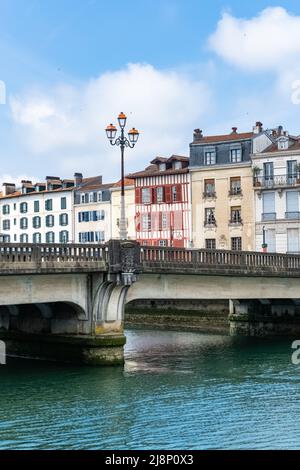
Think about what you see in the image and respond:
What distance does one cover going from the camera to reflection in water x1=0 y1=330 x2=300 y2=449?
23.3m

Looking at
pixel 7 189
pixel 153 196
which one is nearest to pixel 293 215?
pixel 153 196

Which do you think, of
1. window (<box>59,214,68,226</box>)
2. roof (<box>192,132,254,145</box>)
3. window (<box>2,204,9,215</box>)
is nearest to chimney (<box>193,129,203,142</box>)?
roof (<box>192,132,254,145</box>)

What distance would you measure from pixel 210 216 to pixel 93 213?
15.4 metres

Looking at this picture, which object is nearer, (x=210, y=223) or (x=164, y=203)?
(x=210, y=223)

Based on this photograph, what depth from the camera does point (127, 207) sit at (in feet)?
254

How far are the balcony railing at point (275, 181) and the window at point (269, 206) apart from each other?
2.70 feet

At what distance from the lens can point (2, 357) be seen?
131 ft

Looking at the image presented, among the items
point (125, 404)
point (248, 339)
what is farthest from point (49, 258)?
point (248, 339)

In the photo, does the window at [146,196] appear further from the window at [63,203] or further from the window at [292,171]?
the window at [292,171]

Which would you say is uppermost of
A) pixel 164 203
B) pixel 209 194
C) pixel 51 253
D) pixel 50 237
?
pixel 209 194

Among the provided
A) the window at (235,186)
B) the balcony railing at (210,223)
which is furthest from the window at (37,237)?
the window at (235,186)

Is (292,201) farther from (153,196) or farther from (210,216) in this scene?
(153,196)

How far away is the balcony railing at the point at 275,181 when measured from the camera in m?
66.6

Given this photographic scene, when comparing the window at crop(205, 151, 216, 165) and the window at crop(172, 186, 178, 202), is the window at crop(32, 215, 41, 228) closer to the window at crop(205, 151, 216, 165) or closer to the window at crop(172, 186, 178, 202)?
the window at crop(172, 186, 178, 202)
